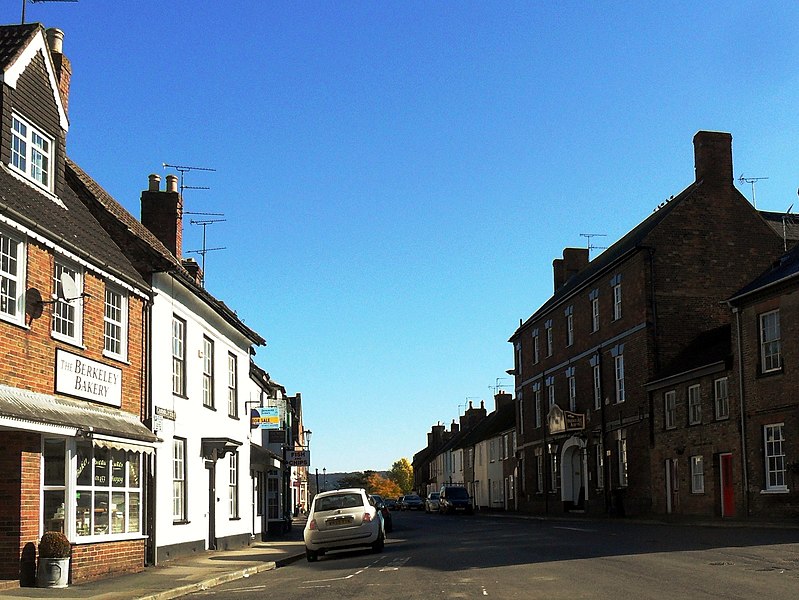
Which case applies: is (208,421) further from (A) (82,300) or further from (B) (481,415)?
(B) (481,415)

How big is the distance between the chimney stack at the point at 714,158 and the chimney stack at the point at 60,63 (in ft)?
94.5

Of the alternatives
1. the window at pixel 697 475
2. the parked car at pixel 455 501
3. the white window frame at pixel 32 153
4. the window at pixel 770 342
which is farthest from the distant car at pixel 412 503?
→ the white window frame at pixel 32 153

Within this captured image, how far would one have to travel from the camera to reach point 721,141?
137 ft

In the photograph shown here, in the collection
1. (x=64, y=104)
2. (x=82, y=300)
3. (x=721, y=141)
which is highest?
(x=721, y=141)

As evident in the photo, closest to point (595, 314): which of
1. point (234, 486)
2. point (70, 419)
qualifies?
point (234, 486)

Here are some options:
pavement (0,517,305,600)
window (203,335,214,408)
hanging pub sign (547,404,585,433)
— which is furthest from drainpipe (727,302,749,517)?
window (203,335,214,408)

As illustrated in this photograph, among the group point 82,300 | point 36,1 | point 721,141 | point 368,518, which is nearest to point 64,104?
point 36,1

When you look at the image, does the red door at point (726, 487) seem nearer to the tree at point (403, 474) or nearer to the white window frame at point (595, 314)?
the white window frame at point (595, 314)

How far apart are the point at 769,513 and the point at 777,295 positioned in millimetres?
6727

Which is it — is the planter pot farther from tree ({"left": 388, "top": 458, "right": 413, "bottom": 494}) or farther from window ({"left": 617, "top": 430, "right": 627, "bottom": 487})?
tree ({"left": 388, "top": 458, "right": 413, "bottom": 494})

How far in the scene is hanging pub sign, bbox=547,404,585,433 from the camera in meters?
48.0

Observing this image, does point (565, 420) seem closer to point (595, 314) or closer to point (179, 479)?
point (595, 314)

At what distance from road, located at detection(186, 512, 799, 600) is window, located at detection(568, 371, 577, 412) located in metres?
25.2

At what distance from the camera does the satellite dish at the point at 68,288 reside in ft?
53.7
